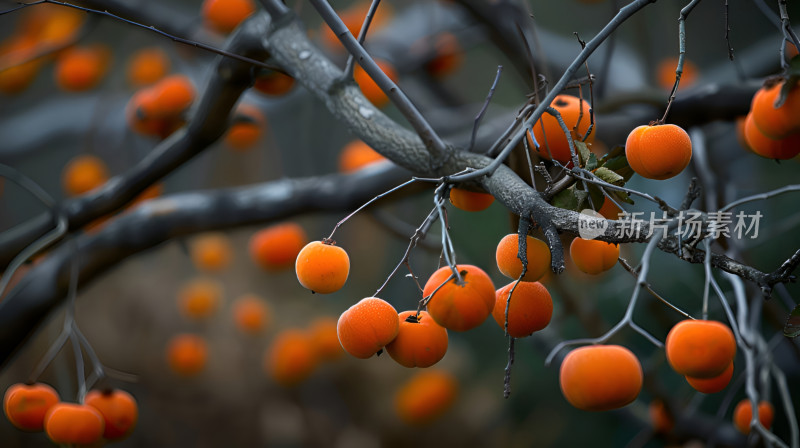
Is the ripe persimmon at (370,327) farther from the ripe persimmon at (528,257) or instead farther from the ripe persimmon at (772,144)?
the ripe persimmon at (772,144)

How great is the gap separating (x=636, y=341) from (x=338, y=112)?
6.36 ft

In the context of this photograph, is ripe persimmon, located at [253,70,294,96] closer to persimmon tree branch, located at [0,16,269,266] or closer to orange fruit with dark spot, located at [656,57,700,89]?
persimmon tree branch, located at [0,16,269,266]

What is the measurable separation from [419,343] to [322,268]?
137 millimetres

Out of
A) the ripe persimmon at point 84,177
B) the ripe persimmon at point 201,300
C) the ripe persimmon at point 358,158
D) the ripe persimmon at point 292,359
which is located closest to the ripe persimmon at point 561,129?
the ripe persimmon at point 358,158

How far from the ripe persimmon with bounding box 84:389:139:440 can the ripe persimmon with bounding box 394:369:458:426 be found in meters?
1.48

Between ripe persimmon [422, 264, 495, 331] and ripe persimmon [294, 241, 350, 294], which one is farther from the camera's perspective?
ripe persimmon [294, 241, 350, 294]

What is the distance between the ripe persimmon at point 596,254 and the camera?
1.88 feet

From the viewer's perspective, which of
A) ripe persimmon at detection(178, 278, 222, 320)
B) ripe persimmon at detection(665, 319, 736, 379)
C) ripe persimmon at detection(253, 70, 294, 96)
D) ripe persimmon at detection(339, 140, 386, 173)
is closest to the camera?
ripe persimmon at detection(665, 319, 736, 379)

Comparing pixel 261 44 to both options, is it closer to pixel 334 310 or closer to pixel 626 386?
pixel 626 386

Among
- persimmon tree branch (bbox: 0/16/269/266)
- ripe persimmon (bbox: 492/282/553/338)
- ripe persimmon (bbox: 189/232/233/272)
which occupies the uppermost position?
ripe persimmon (bbox: 189/232/233/272)

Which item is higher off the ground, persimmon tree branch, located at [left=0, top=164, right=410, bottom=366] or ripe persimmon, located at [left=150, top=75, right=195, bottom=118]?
ripe persimmon, located at [left=150, top=75, right=195, bottom=118]

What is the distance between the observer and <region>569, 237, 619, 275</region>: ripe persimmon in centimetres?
57

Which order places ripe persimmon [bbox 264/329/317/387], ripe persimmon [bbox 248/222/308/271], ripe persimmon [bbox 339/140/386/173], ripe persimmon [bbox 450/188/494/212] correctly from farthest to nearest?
ripe persimmon [bbox 264/329/317/387]
ripe persimmon [bbox 248/222/308/271]
ripe persimmon [bbox 339/140/386/173]
ripe persimmon [bbox 450/188/494/212]

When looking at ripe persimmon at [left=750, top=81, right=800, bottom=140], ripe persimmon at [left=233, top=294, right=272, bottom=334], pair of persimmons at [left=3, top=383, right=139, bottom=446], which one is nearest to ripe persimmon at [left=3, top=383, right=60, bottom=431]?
pair of persimmons at [left=3, top=383, right=139, bottom=446]
